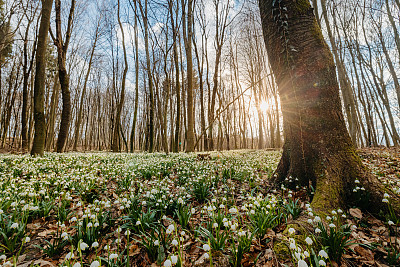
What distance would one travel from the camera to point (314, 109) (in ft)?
10.0

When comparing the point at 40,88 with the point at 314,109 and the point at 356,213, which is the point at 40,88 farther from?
the point at 356,213

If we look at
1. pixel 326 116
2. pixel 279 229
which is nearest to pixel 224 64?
pixel 326 116

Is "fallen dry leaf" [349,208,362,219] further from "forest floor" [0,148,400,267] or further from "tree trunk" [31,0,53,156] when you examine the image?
"tree trunk" [31,0,53,156]

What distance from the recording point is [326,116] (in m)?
3.03

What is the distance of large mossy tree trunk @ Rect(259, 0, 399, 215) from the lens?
2.80 m

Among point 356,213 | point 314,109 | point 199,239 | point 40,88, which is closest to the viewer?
point 199,239

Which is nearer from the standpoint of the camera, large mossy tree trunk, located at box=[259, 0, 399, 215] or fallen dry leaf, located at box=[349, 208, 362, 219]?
fallen dry leaf, located at box=[349, 208, 362, 219]

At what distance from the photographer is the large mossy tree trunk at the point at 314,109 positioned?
9.19ft

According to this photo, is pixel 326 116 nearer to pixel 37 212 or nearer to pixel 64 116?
pixel 37 212

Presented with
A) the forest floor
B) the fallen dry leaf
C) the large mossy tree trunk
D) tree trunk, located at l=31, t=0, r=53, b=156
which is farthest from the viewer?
tree trunk, located at l=31, t=0, r=53, b=156

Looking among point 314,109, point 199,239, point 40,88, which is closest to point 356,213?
point 314,109


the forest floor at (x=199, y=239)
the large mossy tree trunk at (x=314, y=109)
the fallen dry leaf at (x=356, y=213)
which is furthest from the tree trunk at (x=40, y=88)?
the fallen dry leaf at (x=356, y=213)

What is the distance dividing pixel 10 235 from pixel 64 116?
8.58m

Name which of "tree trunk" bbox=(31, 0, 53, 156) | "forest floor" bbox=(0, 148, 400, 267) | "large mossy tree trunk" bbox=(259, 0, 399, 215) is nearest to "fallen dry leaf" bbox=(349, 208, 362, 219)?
"forest floor" bbox=(0, 148, 400, 267)
